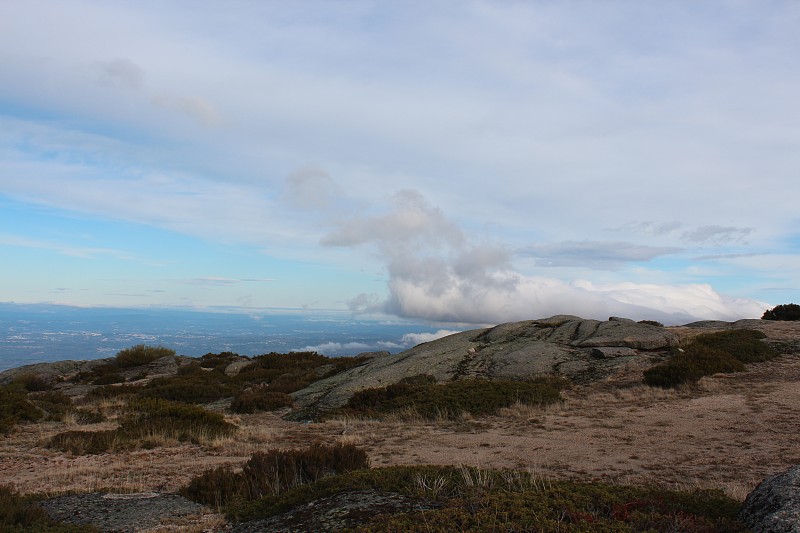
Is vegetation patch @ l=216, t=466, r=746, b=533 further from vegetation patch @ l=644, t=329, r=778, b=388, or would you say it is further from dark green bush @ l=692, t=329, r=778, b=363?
dark green bush @ l=692, t=329, r=778, b=363

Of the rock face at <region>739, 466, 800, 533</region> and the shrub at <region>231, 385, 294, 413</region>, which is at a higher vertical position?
the rock face at <region>739, 466, 800, 533</region>

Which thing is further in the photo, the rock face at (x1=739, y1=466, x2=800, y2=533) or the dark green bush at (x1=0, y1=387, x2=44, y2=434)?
the dark green bush at (x1=0, y1=387, x2=44, y2=434)

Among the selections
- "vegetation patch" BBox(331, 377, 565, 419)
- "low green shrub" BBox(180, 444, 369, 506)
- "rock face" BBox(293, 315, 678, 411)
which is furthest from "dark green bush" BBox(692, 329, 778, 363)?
"low green shrub" BBox(180, 444, 369, 506)

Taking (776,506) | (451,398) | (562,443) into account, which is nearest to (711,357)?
(451,398)

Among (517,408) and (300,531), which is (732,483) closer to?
(300,531)

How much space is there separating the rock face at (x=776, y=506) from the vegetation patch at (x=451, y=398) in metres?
12.8

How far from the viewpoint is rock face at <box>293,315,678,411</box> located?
22.9 metres

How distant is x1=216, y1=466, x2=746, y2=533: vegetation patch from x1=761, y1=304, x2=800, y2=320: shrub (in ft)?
134

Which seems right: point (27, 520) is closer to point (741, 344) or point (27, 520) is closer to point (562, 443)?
point (562, 443)

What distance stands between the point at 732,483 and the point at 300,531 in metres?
Result: 7.90

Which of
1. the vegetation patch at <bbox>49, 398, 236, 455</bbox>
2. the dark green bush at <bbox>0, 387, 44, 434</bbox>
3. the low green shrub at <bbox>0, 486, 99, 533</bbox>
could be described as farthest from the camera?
the dark green bush at <bbox>0, 387, 44, 434</bbox>

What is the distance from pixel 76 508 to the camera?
7660mm

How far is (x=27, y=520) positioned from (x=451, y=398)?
13932 mm

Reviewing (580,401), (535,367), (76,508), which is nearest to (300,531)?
(76,508)
